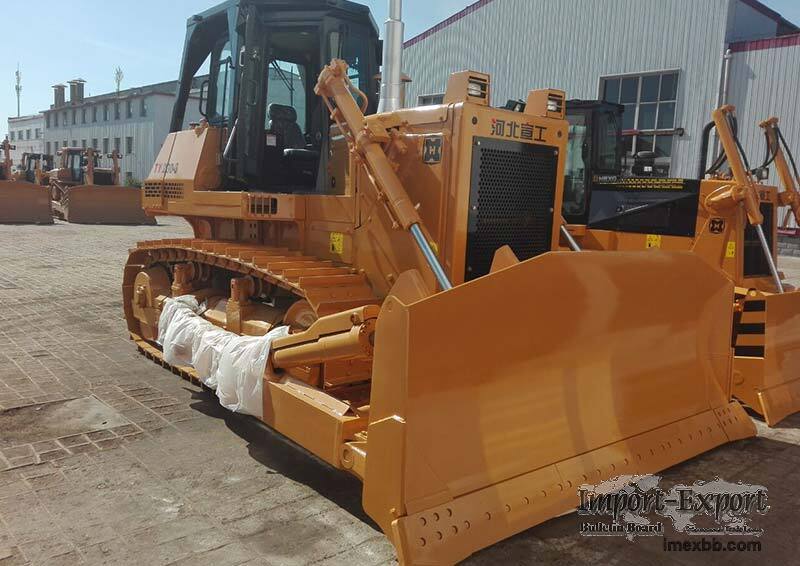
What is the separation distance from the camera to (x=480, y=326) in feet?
10.1

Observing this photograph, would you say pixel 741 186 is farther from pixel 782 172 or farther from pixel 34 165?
pixel 34 165

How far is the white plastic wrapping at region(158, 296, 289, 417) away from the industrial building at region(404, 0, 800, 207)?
46.9ft

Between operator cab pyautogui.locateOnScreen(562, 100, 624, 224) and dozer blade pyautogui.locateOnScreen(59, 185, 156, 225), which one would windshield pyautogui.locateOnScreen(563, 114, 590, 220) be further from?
dozer blade pyautogui.locateOnScreen(59, 185, 156, 225)

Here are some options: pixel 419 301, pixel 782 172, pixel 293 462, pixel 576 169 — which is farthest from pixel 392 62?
pixel 782 172

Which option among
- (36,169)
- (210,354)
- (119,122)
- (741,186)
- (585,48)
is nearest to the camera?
(210,354)

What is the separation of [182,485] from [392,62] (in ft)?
10.9

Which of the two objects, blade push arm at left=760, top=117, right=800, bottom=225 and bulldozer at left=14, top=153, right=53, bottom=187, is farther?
bulldozer at left=14, top=153, right=53, bottom=187

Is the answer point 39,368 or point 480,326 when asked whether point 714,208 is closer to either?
point 480,326

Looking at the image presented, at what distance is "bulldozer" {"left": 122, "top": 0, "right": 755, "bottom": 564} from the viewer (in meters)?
3.01

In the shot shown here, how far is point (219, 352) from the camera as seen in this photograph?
15.1 ft

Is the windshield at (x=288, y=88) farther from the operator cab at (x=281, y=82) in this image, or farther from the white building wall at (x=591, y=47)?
the white building wall at (x=591, y=47)

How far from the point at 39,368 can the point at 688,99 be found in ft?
58.3

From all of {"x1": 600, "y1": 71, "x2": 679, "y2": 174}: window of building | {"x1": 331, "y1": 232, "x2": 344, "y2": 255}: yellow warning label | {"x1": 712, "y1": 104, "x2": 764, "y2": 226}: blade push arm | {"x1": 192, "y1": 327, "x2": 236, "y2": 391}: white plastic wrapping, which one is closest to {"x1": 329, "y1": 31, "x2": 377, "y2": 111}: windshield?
{"x1": 331, "y1": 232, "x2": 344, "y2": 255}: yellow warning label

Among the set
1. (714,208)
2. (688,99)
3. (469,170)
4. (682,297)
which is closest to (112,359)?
(469,170)
